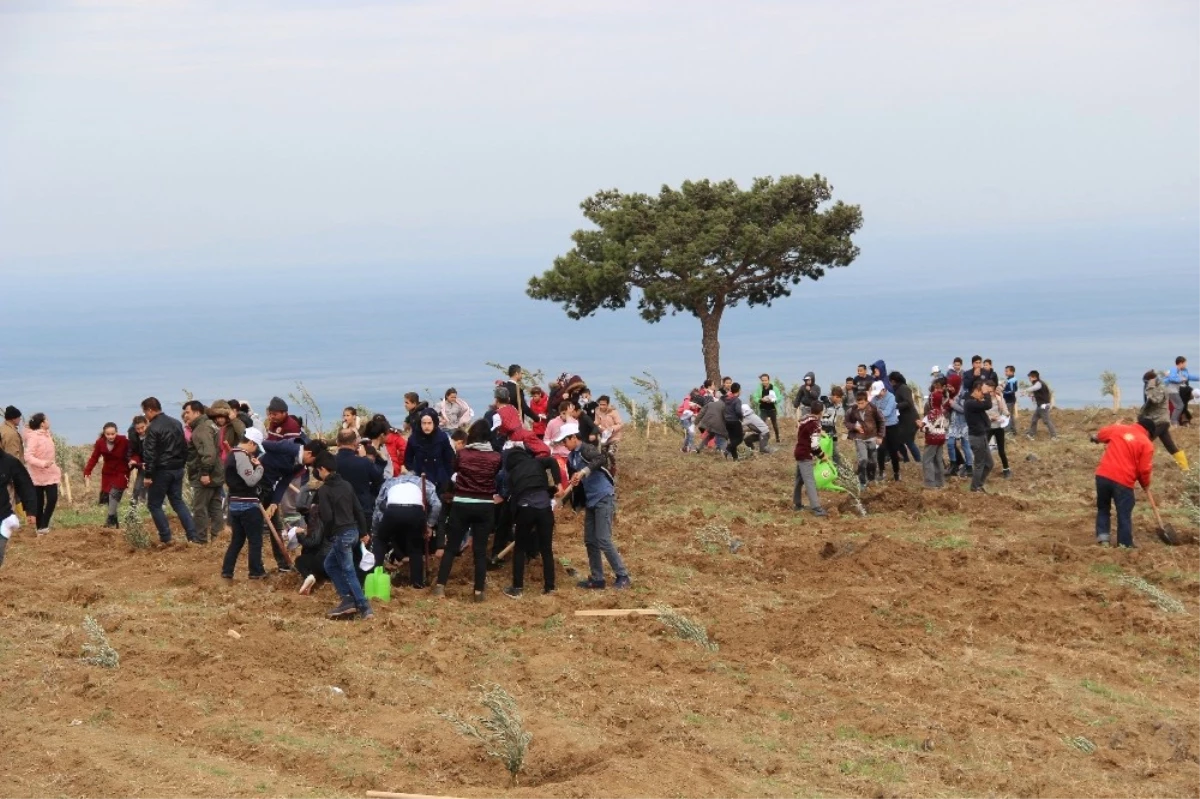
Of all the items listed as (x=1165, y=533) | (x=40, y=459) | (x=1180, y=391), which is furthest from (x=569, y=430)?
(x=1180, y=391)

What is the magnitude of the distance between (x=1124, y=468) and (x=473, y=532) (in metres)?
7.45

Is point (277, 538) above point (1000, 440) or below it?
below

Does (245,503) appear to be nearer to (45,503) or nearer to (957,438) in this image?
(45,503)

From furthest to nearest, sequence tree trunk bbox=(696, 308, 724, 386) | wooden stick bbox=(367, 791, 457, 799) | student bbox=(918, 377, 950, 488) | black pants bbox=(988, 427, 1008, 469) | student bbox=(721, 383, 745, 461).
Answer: tree trunk bbox=(696, 308, 724, 386)
student bbox=(721, 383, 745, 461)
black pants bbox=(988, 427, 1008, 469)
student bbox=(918, 377, 950, 488)
wooden stick bbox=(367, 791, 457, 799)

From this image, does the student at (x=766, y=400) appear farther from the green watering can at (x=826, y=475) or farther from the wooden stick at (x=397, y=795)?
the wooden stick at (x=397, y=795)

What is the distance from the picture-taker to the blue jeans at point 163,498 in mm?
15914

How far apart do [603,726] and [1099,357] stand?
490 feet

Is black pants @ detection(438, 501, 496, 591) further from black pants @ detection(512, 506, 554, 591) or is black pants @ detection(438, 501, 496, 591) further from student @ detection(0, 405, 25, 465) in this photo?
student @ detection(0, 405, 25, 465)

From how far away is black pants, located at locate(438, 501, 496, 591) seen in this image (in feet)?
42.1

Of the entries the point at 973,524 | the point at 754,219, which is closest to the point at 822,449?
the point at 973,524

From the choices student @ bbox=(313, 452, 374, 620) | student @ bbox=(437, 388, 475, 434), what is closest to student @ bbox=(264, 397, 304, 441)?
student @ bbox=(313, 452, 374, 620)

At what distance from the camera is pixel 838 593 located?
13.5 meters

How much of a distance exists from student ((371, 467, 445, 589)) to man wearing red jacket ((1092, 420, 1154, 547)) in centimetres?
749

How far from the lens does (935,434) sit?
64.1ft
